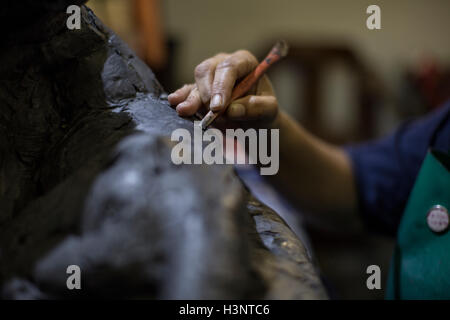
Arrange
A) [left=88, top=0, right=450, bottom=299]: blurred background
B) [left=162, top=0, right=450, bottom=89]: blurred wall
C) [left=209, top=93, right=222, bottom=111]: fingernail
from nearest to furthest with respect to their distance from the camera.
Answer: [left=209, top=93, right=222, bottom=111]: fingernail
[left=88, top=0, right=450, bottom=299]: blurred background
[left=162, top=0, right=450, bottom=89]: blurred wall

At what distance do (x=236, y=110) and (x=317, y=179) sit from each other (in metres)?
0.75

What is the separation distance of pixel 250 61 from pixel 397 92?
317 centimetres

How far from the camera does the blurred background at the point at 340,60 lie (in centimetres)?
298

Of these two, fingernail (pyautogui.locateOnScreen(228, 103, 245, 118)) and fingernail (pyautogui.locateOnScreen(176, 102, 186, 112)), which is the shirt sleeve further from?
fingernail (pyautogui.locateOnScreen(176, 102, 186, 112))

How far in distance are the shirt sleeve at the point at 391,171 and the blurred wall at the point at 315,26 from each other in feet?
6.46

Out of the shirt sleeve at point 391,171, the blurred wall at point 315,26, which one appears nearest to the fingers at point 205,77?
the shirt sleeve at point 391,171

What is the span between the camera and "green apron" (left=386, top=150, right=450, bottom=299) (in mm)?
713

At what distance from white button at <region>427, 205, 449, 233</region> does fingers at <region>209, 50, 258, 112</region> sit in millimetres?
426

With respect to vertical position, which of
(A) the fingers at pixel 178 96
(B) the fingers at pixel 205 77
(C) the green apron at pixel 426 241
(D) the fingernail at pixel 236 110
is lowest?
(C) the green apron at pixel 426 241

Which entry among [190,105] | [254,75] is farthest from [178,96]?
[254,75]

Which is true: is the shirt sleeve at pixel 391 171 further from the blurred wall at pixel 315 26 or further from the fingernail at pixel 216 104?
the blurred wall at pixel 315 26

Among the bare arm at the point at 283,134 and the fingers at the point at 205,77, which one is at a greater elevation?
the fingers at the point at 205,77

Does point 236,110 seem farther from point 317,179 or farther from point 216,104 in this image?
point 317,179

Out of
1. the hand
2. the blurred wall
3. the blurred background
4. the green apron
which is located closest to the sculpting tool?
the hand
